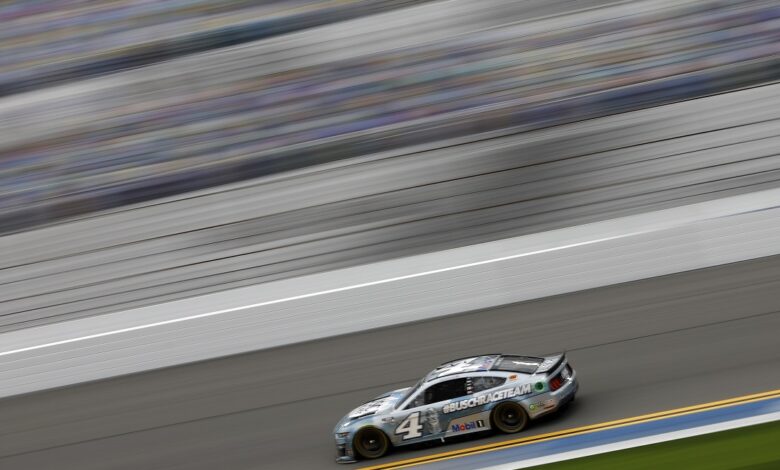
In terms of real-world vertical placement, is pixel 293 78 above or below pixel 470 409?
above

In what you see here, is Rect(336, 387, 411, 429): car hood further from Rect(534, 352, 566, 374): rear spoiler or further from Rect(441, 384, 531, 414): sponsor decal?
Rect(534, 352, 566, 374): rear spoiler

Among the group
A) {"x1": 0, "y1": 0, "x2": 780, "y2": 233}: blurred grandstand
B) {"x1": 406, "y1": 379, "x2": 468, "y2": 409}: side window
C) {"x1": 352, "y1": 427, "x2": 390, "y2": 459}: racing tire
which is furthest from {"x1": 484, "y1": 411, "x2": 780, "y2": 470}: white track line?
{"x1": 0, "y1": 0, "x2": 780, "y2": 233}: blurred grandstand

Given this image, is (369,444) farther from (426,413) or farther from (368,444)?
(426,413)

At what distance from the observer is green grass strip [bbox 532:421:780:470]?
5.84 m

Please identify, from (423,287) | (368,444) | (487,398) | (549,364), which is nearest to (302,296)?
(423,287)

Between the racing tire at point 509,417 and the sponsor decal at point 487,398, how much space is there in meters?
0.07

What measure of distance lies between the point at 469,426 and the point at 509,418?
1.10 feet

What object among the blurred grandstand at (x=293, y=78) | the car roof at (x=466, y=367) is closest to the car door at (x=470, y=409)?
the car roof at (x=466, y=367)

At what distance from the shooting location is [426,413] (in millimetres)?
7359

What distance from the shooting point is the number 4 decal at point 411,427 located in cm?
739

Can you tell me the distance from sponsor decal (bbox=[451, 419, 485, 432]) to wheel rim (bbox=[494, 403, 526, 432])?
13 centimetres

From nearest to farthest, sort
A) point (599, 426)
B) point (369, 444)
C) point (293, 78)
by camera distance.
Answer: point (599, 426) < point (369, 444) < point (293, 78)

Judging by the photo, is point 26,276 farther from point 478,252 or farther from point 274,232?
point 478,252

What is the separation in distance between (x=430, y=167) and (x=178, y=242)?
3.87 meters
